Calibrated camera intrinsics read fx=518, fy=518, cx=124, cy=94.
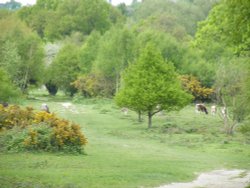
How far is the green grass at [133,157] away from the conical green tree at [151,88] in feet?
5.76

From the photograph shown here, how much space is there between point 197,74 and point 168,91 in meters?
36.9

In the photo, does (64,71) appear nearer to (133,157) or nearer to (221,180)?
(133,157)

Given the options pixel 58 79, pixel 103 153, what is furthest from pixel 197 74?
pixel 103 153

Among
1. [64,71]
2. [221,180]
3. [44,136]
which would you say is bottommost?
[221,180]

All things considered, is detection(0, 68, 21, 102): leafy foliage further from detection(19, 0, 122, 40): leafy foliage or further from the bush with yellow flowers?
detection(19, 0, 122, 40): leafy foliage

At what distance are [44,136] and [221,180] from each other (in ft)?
25.6

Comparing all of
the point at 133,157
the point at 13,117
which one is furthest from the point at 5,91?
the point at 133,157

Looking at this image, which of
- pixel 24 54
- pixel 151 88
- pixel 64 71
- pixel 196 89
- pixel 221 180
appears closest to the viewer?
pixel 221 180

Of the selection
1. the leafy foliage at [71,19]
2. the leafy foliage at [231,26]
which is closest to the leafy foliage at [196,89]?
the leafy foliage at [231,26]

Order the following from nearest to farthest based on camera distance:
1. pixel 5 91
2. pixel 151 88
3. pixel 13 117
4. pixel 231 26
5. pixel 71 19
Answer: pixel 231 26
pixel 13 117
pixel 151 88
pixel 5 91
pixel 71 19

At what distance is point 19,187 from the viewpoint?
1379 cm

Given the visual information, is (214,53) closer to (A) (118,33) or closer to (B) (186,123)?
(A) (118,33)

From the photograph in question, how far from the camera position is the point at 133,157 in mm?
23156

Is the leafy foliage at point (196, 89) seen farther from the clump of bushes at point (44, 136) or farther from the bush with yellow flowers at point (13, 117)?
the clump of bushes at point (44, 136)
